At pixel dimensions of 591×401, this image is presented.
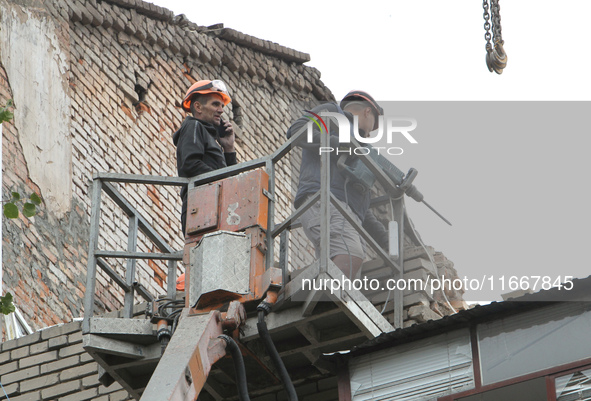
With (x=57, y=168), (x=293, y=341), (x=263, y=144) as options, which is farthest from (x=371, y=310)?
(x=263, y=144)

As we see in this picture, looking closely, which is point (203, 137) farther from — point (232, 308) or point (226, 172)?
point (232, 308)

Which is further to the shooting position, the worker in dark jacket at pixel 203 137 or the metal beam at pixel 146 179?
the worker in dark jacket at pixel 203 137

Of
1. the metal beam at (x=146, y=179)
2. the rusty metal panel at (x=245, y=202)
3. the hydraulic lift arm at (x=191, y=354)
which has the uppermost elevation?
the metal beam at (x=146, y=179)

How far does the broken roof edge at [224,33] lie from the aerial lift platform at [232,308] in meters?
6.24

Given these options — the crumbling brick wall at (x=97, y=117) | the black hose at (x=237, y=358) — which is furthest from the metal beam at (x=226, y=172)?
the crumbling brick wall at (x=97, y=117)

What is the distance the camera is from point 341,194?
9.34 metres

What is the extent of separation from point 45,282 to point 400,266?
14.6 feet

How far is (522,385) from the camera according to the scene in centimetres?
774

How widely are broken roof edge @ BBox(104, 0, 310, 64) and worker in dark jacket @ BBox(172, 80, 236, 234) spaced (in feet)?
17.9

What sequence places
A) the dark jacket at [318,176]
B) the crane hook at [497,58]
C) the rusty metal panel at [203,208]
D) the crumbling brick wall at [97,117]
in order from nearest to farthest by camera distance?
the rusty metal panel at [203,208] → the dark jacket at [318,176] → the crane hook at [497,58] → the crumbling brick wall at [97,117]

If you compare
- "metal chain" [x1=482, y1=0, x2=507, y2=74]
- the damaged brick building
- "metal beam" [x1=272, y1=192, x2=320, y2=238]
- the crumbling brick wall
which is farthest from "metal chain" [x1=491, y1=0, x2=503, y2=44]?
the crumbling brick wall

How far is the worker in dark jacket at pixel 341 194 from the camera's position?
29.5 feet

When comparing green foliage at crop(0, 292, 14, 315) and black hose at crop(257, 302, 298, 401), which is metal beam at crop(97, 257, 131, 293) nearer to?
green foliage at crop(0, 292, 14, 315)

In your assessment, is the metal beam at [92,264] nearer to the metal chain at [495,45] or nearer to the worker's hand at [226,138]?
the worker's hand at [226,138]
